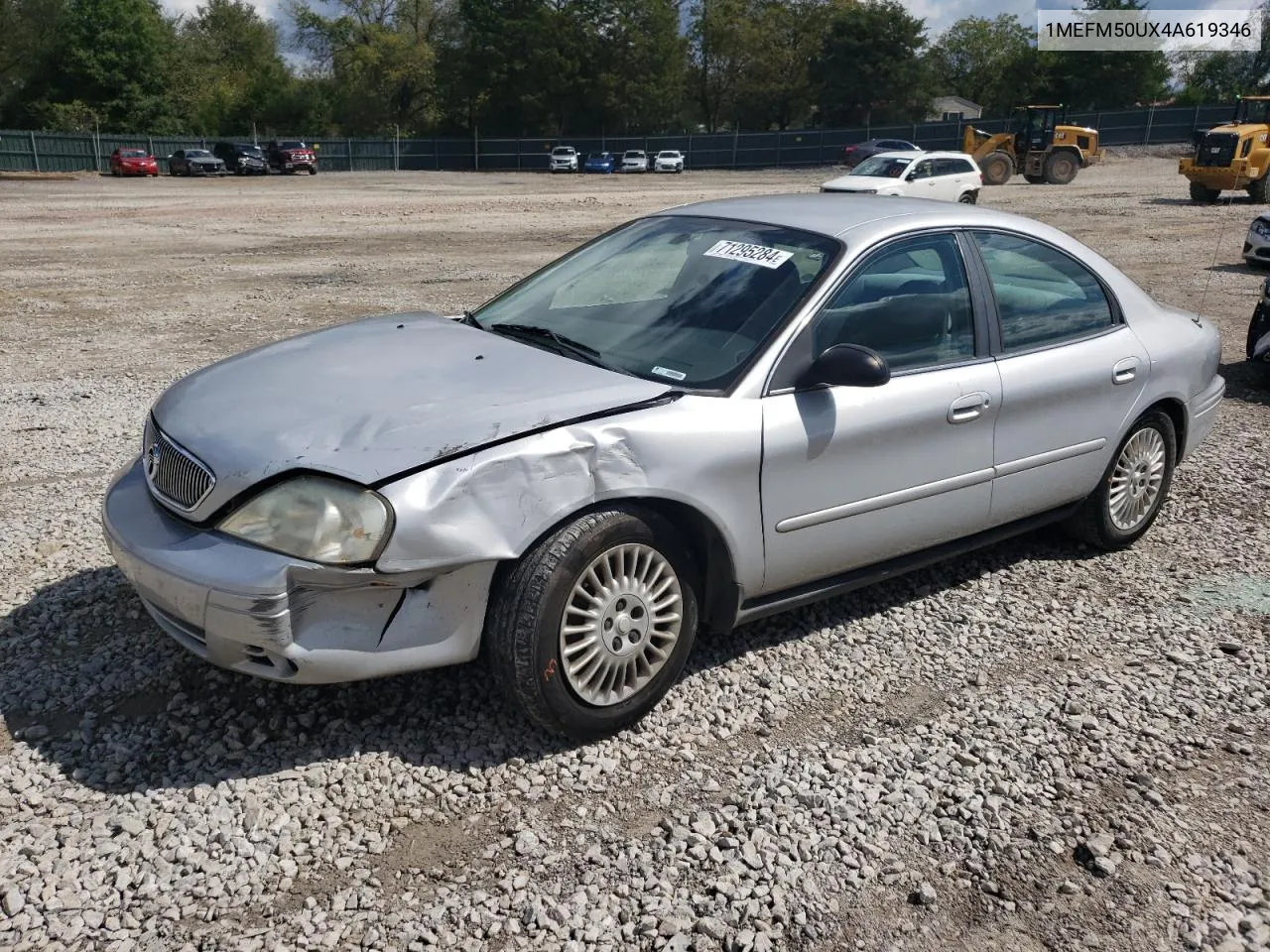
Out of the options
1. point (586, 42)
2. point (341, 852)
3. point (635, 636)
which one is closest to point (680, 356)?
point (635, 636)

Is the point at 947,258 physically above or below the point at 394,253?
above

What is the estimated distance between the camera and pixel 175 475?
10.8 ft

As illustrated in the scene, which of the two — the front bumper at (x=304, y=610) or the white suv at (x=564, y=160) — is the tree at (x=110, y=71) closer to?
the white suv at (x=564, y=160)

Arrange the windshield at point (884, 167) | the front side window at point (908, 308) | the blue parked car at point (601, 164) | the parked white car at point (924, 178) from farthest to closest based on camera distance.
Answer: the blue parked car at point (601, 164), the windshield at point (884, 167), the parked white car at point (924, 178), the front side window at point (908, 308)

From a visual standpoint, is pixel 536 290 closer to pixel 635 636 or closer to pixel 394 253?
pixel 635 636

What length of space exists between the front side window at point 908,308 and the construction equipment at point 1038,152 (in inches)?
1314

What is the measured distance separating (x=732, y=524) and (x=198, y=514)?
1599 mm

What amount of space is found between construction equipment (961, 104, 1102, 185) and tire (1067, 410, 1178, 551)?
32.4m

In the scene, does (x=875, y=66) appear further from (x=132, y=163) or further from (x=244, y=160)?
(x=132, y=163)

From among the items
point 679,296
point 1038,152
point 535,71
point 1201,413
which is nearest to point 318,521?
point 679,296

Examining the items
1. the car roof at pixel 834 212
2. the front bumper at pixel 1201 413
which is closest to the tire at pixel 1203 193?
the front bumper at pixel 1201 413

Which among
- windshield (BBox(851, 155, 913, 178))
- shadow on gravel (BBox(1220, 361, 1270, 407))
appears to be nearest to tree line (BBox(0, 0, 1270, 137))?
windshield (BBox(851, 155, 913, 178))

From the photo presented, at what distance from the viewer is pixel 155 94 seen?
65875 mm

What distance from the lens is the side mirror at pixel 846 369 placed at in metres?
3.53
